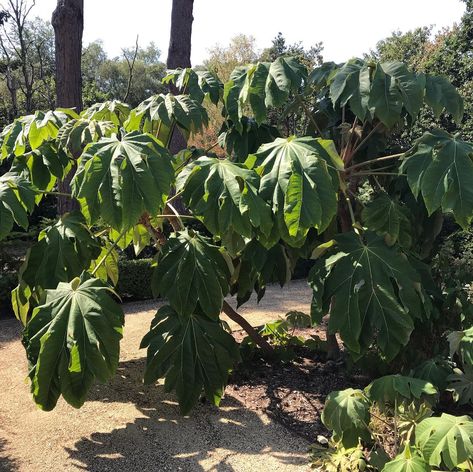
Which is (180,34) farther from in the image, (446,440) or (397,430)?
(446,440)

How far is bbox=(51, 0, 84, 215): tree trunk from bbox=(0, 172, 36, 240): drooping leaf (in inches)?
186

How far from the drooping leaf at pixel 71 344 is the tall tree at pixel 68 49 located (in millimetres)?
5650

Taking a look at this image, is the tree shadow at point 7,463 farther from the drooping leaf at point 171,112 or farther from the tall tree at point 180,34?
the tall tree at point 180,34

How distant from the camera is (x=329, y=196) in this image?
2.62m

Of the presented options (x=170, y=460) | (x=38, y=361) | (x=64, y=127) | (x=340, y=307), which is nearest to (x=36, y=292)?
(x=38, y=361)

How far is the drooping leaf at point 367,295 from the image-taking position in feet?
8.99

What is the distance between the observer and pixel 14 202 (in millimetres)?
2900

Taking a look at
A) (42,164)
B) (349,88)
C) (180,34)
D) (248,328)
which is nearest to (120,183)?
(42,164)

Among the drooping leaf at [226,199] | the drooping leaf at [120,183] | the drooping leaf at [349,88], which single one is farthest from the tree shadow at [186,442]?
the drooping leaf at [349,88]

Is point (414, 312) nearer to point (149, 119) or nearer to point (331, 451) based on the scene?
point (331, 451)

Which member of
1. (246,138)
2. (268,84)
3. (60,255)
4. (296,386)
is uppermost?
(268,84)

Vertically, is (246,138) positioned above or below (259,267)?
above

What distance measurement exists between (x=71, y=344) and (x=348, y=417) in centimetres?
144

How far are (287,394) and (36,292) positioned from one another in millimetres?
2021
